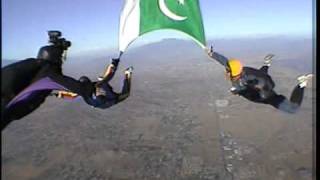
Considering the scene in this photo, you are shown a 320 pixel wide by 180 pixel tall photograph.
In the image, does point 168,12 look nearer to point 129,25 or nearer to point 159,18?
point 159,18

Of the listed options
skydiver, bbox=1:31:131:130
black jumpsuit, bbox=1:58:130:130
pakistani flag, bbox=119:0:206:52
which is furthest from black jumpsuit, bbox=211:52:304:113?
skydiver, bbox=1:31:131:130

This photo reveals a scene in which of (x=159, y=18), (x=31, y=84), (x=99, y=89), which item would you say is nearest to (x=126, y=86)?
(x=99, y=89)

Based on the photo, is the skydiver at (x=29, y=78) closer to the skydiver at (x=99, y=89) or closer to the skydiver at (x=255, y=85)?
the skydiver at (x=99, y=89)

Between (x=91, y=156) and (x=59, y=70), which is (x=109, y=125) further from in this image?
(x=59, y=70)

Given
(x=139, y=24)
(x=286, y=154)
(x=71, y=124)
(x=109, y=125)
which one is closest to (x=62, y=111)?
(x=71, y=124)

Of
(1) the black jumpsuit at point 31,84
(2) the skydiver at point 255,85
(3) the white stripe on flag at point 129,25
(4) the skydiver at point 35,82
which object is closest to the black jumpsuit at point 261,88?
(2) the skydiver at point 255,85
